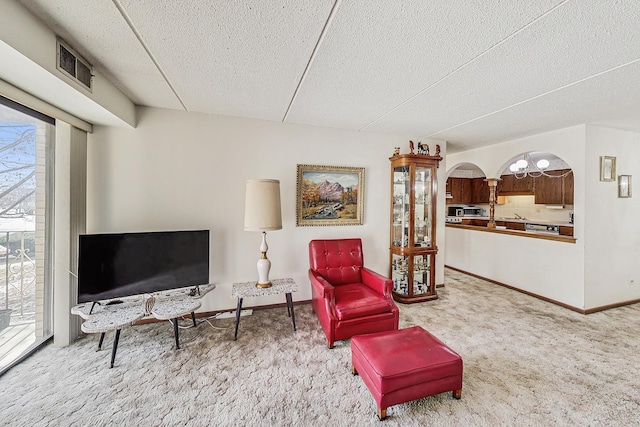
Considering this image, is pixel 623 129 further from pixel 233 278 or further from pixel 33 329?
pixel 33 329

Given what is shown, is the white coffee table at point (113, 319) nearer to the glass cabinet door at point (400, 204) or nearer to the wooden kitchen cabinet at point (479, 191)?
the glass cabinet door at point (400, 204)

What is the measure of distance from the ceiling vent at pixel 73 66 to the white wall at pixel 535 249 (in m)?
5.34

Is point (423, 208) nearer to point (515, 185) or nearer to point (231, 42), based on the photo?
point (231, 42)

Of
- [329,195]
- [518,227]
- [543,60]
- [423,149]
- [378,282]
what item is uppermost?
[543,60]

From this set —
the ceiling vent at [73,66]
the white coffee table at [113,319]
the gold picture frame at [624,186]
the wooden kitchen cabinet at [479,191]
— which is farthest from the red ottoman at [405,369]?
the wooden kitchen cabinet at [479,191]

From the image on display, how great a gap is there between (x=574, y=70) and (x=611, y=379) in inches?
97.4

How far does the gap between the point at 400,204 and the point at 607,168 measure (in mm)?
2780

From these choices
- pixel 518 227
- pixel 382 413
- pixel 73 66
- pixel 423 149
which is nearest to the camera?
pixel 382 413

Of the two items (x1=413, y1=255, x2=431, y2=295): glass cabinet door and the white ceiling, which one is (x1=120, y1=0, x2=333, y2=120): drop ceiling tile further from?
(x1=413, y1=255, x2=431, y2=295): glass cabinet door

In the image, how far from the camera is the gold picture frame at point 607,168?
3.39 meters

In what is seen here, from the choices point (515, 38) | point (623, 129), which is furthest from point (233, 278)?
point (623, 129)

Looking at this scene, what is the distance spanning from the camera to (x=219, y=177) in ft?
10.2

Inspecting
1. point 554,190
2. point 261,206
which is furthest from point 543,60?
point 554,190

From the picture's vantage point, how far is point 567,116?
297 cm
